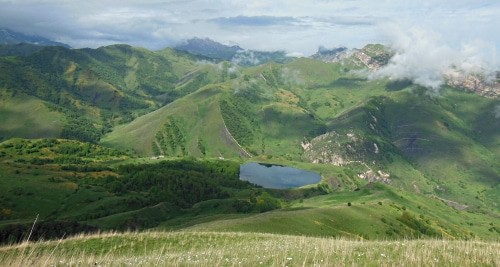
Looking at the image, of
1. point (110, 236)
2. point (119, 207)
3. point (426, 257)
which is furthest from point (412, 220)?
point (426, 257)

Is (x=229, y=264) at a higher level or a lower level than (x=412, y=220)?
higher

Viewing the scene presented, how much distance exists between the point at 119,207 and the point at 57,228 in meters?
116

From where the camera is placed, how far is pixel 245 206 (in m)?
164

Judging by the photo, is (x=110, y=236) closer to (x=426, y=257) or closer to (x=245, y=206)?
(x=426, y=257)

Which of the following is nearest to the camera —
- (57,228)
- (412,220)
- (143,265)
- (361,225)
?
(143,265)

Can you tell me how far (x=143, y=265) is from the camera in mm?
14930

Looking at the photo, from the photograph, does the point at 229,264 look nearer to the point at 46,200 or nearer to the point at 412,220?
the point at 412,220

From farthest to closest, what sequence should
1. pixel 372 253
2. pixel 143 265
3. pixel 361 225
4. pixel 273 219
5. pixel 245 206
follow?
1. pixel 245 206
2. pixel 361 225
3. pixel 273 219
4. pixel 372 253
5. pixel 143 265

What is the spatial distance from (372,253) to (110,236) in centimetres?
2336

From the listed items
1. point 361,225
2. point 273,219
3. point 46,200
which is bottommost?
point 46,200

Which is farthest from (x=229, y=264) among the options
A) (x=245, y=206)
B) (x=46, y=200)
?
(x=46, y=200)

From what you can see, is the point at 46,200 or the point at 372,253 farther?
the point at 46,200

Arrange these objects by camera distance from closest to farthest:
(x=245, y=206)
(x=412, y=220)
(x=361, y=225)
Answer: (x=361, y=225) < (x=412, y=220) < (x=245, y=206)

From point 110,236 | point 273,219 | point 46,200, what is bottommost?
point 46,200
